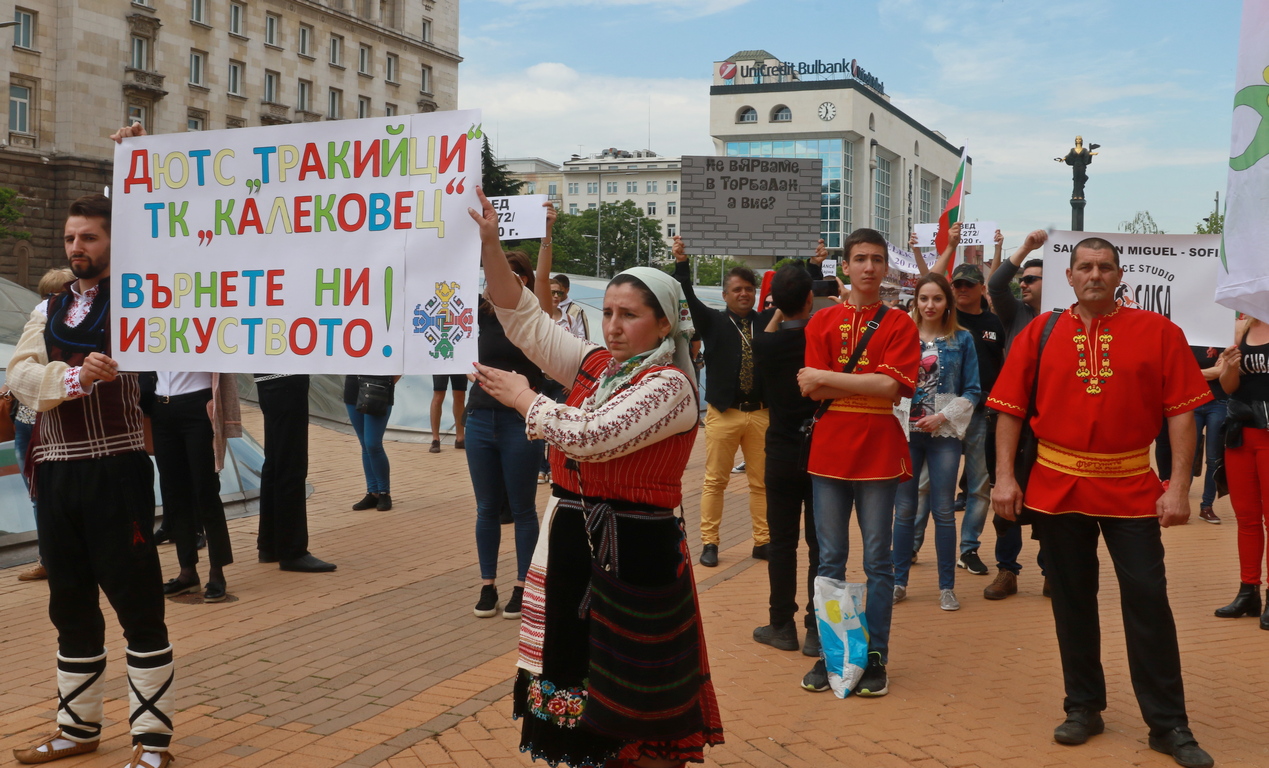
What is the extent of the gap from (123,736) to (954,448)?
5025 millimetres

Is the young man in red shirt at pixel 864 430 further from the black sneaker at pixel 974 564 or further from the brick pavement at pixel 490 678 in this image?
the black sneaker at pixel 974 564

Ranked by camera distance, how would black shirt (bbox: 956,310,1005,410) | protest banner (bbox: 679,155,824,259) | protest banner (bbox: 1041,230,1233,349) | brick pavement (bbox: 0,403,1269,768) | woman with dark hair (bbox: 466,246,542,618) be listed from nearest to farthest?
1. brick pavement (bbox: 0,403,1269,768)
2. woman with dark hair (bbox: 466,246,542,618)
3. protest banner (bbox: 1041,230,1233,349)
4. black shirt (bbox: 956,310,1005,410)
5. protest banner (bbox: 679,155,824,259)

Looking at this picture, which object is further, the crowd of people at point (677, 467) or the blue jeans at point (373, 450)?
the blue jeans at point (373, 450)

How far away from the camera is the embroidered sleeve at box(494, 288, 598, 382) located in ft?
12.7

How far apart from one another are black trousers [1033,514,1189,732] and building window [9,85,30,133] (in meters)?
52.1

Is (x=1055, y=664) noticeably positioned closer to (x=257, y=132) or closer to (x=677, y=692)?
(x=677, y=692)

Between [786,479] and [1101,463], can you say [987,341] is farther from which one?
[1101,463]

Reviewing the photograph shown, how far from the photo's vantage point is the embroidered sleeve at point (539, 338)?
3.88 m

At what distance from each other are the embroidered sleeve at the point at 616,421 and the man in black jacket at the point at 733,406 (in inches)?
178

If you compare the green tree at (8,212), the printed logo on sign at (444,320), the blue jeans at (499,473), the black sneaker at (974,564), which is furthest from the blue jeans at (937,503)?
the green tree at (8,212)

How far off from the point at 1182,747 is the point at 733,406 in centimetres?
446

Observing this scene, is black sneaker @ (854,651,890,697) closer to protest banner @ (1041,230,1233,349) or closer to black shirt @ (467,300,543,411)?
black shirt @ (467,300,543,411)

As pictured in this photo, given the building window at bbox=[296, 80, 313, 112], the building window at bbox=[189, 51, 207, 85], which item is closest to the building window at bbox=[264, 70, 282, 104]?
the building window at bbox=[296, 80, 313, 112]

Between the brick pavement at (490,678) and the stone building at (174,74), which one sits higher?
the stone building at (174,74)
